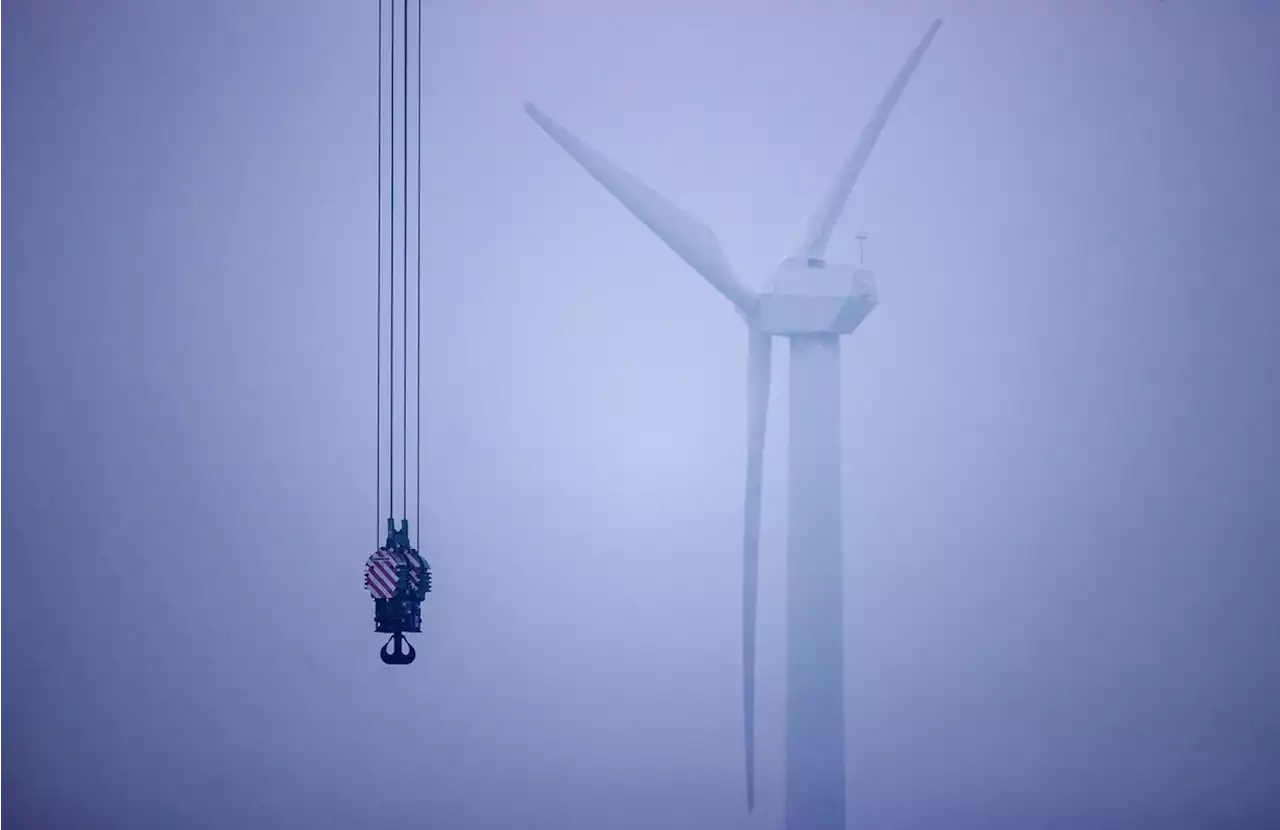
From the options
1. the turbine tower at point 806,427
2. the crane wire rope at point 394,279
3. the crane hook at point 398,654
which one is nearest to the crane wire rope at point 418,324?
the crane wire rope at point 394,279

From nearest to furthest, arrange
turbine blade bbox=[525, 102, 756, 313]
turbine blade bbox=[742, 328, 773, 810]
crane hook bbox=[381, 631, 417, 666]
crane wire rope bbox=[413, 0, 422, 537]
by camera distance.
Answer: turbine blade bbox=[525, 102, 756, 313] → turbine blade bbox=[742, 328, 773, 810] → crane hook bbox=[381, 631, 417, 666] → crane wire rope bbox=[413, 0, 422, 537]

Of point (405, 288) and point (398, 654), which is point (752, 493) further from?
point (405, 288)

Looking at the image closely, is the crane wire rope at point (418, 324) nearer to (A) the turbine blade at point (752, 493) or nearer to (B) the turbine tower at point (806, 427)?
(B) the turbine tower at point (806, 427)

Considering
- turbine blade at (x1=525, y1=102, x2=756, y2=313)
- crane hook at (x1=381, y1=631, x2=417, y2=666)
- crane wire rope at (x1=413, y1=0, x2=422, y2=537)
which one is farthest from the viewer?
crane wire rope at (x1=413, y1=0, x2=422, y2=537)

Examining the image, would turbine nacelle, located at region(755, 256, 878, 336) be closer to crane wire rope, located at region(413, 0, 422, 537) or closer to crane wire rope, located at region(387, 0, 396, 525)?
crane wire rope, located at region(413, 0, 422, 537)

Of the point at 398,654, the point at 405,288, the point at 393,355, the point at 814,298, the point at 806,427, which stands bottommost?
the point at 398,654

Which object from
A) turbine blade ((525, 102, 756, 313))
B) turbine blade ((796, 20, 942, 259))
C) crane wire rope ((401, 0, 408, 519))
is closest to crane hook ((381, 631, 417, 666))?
crane wire rope ((401, 0, 408, 519))

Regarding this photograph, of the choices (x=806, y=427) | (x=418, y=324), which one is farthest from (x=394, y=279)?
(x=806, y=427)
